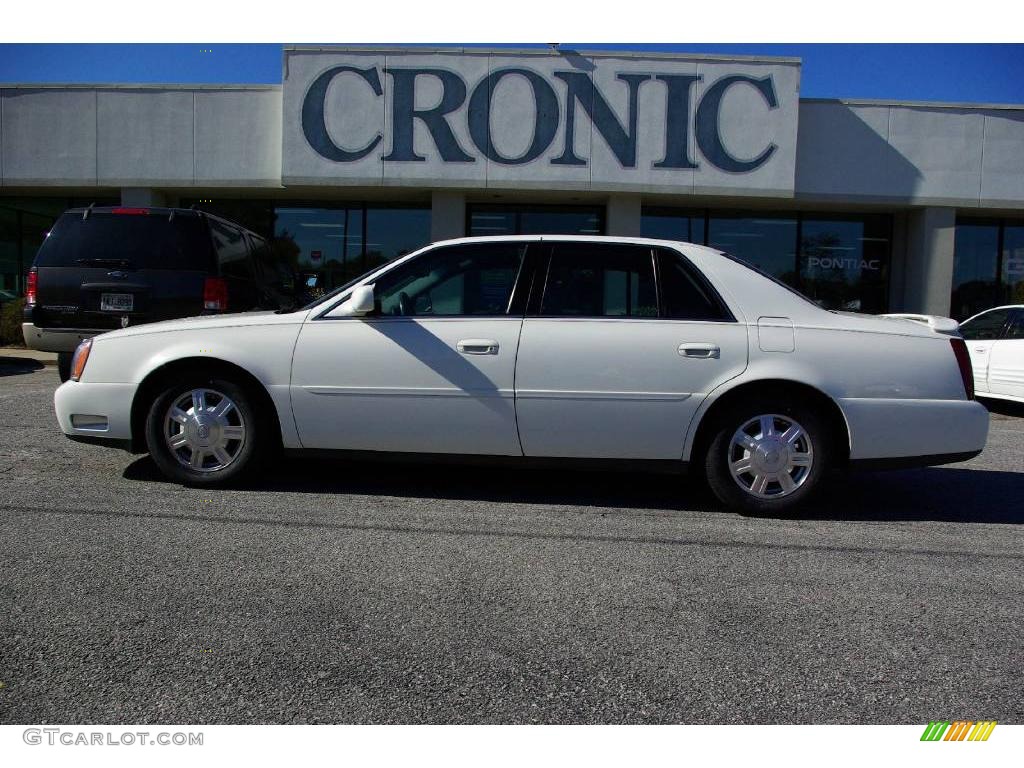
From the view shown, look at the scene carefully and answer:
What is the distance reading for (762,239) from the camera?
17.9 meters

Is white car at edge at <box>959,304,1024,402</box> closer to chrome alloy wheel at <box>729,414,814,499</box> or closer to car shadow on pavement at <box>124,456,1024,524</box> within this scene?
car shadow on pavement at <box>124,456,1024,524</box>

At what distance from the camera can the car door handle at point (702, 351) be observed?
15.9 feet

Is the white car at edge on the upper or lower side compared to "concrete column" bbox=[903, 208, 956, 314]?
lower

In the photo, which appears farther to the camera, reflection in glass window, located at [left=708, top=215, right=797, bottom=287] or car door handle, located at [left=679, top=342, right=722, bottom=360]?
reflection in glass window, located at [left=708, top=215, right=797, bottom=287]

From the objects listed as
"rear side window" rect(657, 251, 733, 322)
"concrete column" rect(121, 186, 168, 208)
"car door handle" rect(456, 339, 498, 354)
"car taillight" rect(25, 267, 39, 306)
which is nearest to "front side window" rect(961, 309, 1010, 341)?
"rear side window" rect(657, 251, 733, 322)

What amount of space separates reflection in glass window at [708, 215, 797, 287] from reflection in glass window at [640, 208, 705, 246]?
0.29 metres

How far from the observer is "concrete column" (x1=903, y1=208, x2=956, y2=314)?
16.5 meters

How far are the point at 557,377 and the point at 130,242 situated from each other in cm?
524

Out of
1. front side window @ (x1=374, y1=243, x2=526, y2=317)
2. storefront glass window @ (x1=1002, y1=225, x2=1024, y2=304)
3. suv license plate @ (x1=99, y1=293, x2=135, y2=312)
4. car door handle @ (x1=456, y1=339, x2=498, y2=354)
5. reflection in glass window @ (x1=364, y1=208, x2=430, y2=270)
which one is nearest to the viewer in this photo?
car door handle @ (x1=456, y1=339, x2=498, y2=354)

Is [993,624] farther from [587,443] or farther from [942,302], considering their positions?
[942,302]

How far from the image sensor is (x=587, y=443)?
4898 millimetres

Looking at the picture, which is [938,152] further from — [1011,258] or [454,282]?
[454,282]

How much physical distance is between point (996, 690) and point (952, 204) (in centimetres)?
1587

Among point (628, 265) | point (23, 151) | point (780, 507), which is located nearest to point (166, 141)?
point (23, 151)
